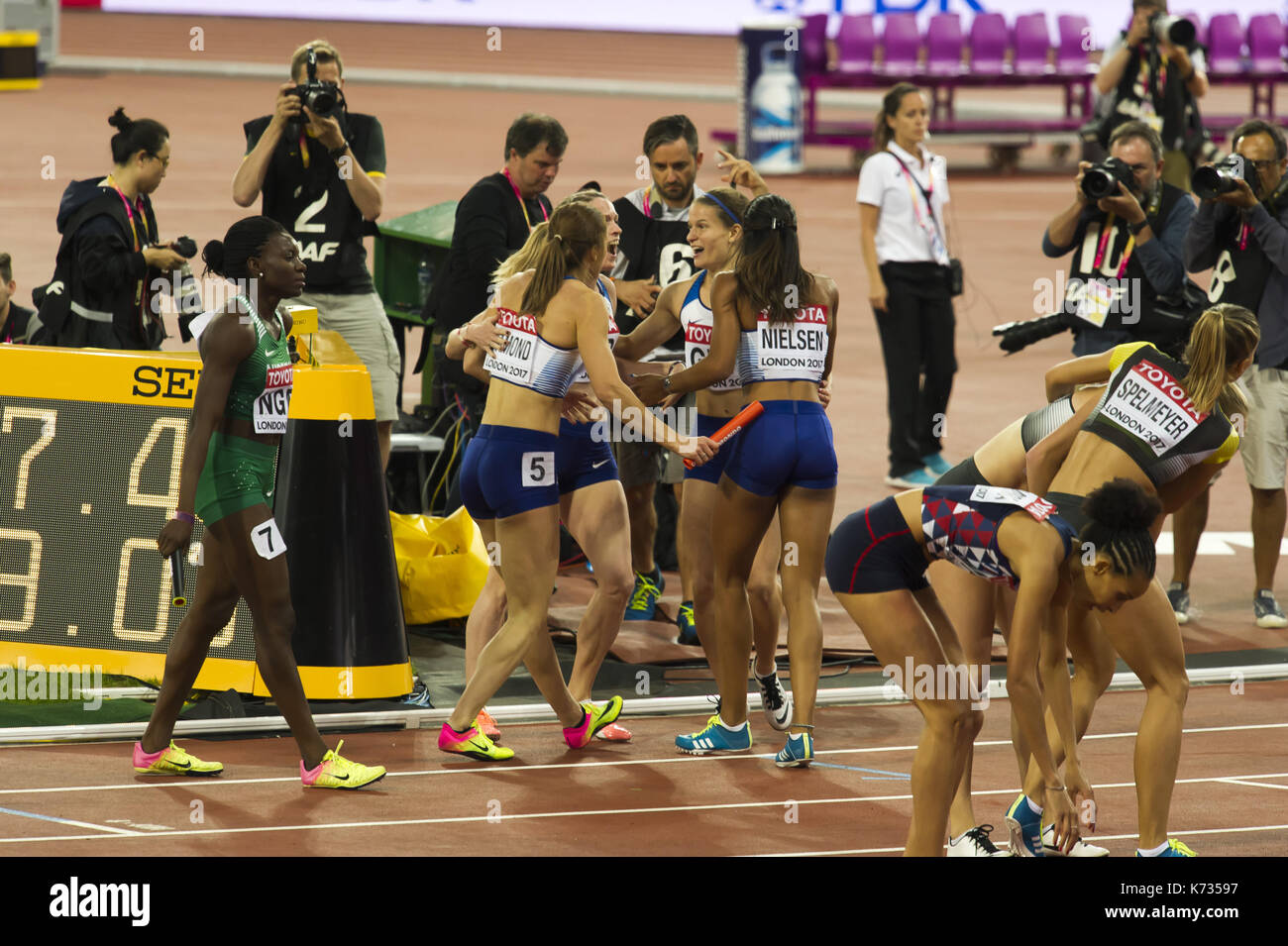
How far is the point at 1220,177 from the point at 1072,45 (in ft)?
69.1

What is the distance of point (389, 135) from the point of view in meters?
27.5

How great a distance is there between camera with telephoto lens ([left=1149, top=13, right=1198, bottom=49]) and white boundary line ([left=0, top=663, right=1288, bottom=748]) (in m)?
6.10

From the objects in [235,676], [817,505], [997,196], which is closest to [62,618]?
[235,676]

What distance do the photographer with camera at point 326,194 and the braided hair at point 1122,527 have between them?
460 centimetres

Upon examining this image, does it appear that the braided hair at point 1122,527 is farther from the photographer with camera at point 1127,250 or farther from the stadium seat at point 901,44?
A: the stadium seat at point 901,44

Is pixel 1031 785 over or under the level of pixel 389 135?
under

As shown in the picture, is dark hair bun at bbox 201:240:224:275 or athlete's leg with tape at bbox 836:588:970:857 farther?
dark hair bun at bbox 201:240:224:275

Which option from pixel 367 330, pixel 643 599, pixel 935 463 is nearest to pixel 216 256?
pixel 367 330

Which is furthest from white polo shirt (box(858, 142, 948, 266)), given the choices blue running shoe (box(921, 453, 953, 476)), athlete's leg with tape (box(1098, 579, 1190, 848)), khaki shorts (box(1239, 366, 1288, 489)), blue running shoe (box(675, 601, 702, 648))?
athlete's leg with tape (box(1098, 579, 1190, 848))

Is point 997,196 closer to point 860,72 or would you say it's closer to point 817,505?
point 860,72

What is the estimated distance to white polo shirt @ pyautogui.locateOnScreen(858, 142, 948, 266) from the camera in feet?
38.2

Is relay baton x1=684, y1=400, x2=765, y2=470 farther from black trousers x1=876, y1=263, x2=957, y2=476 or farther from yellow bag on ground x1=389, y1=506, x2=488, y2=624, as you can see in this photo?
black trousers x1=876, y1=263, x2=957, y2=476

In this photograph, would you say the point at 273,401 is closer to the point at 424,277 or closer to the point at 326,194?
the point at 326,194

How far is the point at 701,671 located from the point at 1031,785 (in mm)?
2741
